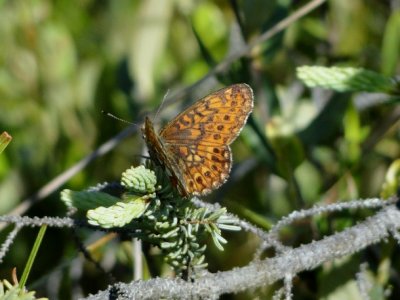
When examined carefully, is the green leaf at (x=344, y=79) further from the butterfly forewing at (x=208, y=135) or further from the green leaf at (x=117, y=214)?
the green leaf at (x=117, y=214)

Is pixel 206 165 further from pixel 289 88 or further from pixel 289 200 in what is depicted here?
pixel 289 88

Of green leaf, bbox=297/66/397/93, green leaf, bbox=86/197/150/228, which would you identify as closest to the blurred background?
green leaf, bbox=297/66/397/93

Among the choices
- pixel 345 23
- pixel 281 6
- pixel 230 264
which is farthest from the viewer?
pixel 345 23

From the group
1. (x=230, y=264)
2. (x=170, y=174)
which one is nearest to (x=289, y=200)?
(x=230, y=264)

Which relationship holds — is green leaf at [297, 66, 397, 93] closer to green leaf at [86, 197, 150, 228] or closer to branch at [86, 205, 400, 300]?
branch at [86, 205, 400, 300]

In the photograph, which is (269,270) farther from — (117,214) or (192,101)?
(192,101)

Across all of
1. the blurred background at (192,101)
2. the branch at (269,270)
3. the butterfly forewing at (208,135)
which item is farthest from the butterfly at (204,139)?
the blurred background at (192,101)

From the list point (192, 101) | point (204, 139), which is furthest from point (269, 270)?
point (192, 101)
